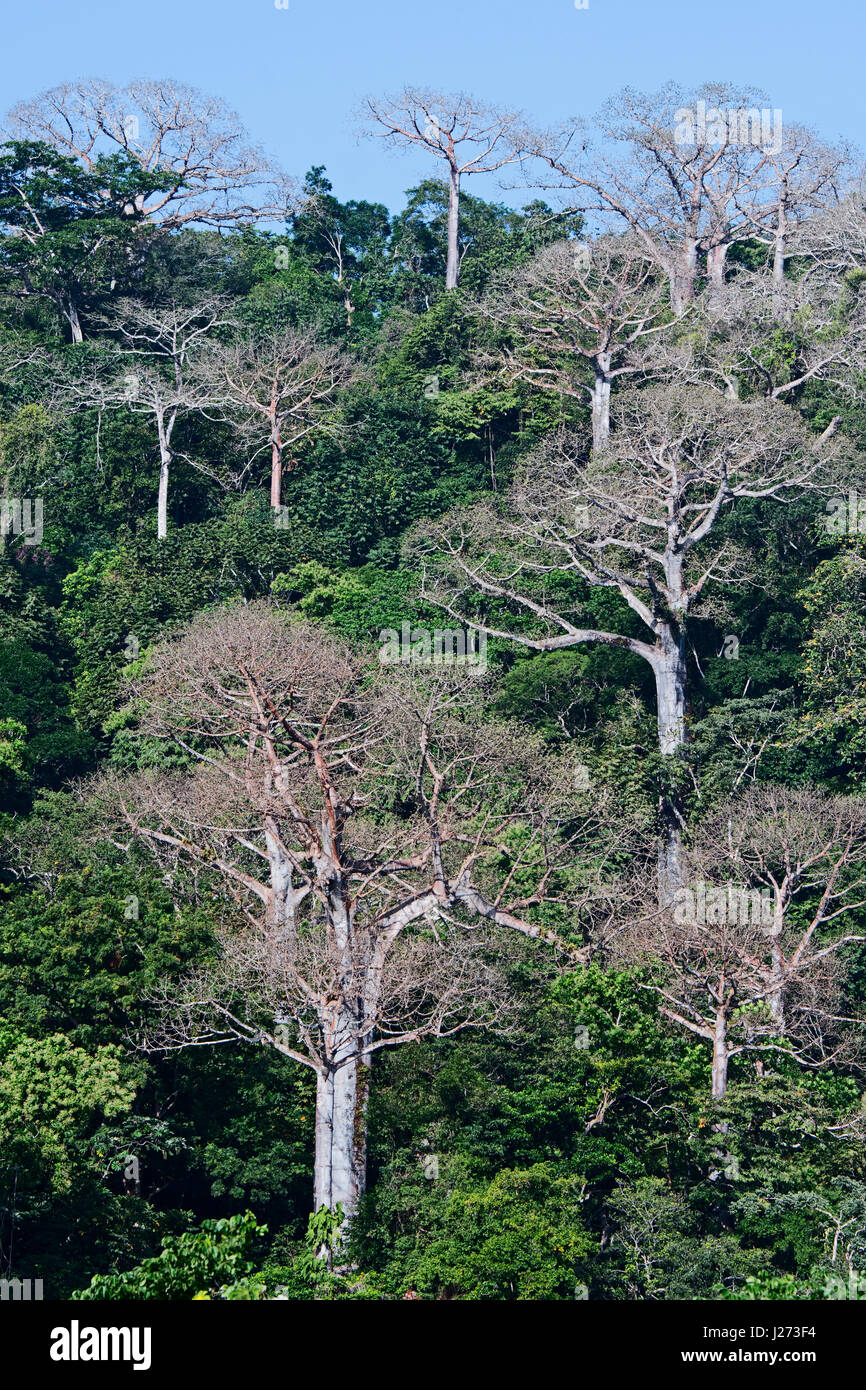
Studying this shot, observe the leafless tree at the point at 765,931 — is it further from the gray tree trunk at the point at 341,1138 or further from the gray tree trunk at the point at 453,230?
the gray tree trunk at the point at 453,230

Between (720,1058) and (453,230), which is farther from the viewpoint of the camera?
(453,230)

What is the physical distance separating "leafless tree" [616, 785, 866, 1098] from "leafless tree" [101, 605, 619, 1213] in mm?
1803

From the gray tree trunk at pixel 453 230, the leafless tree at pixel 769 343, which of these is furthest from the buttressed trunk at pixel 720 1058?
the gray tree trunk at pixel 453 230

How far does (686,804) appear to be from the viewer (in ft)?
118

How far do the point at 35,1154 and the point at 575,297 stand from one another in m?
27.8

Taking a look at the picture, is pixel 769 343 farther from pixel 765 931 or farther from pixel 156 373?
pixel 765 931

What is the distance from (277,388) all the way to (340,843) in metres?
20.9

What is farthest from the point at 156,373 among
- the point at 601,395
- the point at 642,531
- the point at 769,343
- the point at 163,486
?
the point at 769,343

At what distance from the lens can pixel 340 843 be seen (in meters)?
29.0

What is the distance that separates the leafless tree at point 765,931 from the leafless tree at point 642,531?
13.2 ft

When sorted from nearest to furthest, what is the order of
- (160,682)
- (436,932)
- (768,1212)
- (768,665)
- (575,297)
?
(768,1212)
(436,932)
(160,682)
(768,665)
(575,297)
